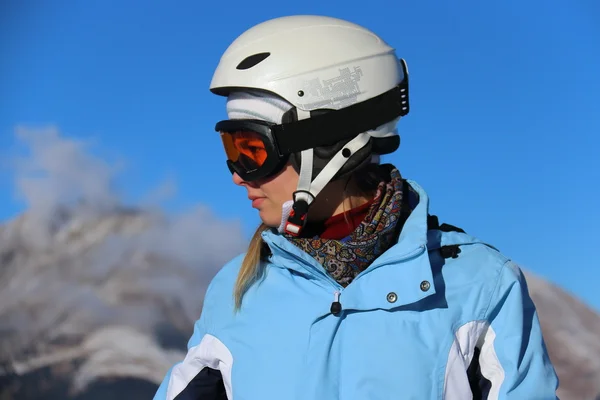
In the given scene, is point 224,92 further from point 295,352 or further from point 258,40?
point 295,352

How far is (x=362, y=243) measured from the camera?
2.26 meters

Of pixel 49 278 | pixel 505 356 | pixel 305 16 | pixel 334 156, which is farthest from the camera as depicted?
pixel 49 278

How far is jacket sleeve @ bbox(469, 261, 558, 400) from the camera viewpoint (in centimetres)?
215

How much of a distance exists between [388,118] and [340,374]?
89cm

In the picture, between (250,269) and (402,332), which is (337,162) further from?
(402,332)

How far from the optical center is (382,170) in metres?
2.57

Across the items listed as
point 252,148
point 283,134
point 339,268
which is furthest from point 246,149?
point 339,268

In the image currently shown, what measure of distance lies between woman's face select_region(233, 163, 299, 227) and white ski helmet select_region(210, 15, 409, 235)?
45 millimetres

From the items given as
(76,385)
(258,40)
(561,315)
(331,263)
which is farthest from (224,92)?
(561,315)

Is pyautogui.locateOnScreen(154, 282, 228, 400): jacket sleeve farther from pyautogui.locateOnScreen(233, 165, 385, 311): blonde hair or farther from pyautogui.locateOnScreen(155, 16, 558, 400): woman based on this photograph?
pyautogui.locateOnScreen(233, 165, 385, 311): blonde hair

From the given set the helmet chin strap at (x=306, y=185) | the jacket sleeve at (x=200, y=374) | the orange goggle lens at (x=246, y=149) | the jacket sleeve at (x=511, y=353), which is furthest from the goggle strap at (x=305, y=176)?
the jacket sleeve at (x=511, y=353)

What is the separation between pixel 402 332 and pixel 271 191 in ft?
2.13

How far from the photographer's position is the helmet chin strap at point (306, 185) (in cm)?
239

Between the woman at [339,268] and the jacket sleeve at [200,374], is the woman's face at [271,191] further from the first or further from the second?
the jacket sleeve at [200,374]
